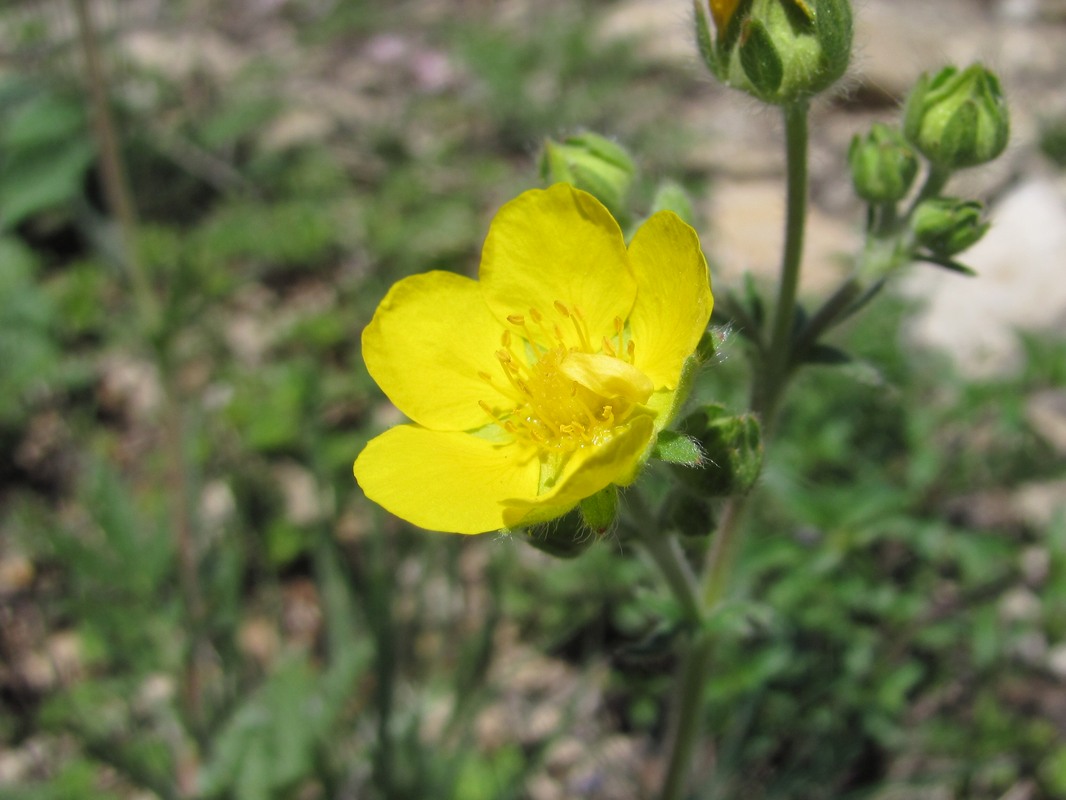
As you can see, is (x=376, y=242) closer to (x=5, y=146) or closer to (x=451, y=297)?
(x=5, y=146)

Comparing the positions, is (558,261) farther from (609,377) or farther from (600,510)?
(600,510)

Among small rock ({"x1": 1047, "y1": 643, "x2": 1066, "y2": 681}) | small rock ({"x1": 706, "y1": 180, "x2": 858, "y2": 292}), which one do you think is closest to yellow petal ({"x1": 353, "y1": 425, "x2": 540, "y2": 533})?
small rock ({"x1": 1047, "y1": 643, "x2": 1066, "y2": 681})

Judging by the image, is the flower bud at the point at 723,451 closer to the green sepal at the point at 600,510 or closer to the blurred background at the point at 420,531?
the green sepal at the point at 600,510

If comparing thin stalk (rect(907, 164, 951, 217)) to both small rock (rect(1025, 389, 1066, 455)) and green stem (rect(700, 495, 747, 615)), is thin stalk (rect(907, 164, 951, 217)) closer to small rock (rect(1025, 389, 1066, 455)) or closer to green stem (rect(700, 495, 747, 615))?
green stem (rect(700, 495, 747, 615))

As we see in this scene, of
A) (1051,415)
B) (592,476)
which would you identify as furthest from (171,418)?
(1051,415)

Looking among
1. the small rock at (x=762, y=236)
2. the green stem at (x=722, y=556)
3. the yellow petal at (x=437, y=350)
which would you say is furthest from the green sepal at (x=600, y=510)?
the small rock at (x=762, y=236)

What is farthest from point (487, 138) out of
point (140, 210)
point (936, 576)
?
point (936, 576)
